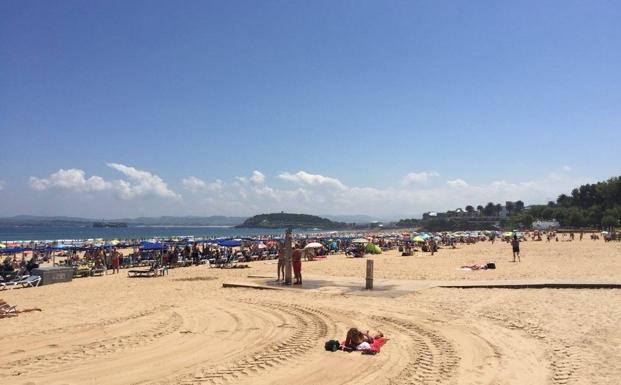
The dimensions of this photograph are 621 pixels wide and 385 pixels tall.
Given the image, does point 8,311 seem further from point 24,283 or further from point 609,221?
point 609,221

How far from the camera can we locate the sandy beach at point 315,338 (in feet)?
19.7

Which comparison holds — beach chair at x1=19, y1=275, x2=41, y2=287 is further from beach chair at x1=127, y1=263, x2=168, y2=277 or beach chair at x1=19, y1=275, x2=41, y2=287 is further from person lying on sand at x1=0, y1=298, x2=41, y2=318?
person lying on sand at x1=0, y1=298, x2=41, y2=318

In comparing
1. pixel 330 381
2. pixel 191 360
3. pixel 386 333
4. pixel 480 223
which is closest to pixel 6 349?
pixel 191 360

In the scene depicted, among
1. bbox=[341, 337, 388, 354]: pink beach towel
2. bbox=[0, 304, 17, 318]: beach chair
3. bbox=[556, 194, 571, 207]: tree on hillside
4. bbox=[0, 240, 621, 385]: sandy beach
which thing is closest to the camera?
bbox=[0, 240, 621, 385]: sandy beach

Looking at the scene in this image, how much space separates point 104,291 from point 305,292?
A: 7.09 m

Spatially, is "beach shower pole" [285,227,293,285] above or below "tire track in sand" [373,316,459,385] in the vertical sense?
above

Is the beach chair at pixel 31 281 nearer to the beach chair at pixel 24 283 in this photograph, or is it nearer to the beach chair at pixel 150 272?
the beach chair at pixel 24 283

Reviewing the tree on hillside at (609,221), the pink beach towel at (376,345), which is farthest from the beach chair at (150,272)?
the tree on hillside at (609,221)

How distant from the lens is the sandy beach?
5.99m

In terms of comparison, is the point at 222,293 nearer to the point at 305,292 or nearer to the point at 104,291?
the point at 305,292

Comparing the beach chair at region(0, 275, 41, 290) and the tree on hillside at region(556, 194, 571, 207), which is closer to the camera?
the beach chair at region(0, 275, 41, 290)

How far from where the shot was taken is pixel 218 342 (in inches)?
A: 306

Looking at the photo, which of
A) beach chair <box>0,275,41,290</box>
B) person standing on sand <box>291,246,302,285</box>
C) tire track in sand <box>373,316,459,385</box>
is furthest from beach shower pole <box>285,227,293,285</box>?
beach chair <box>0,275,41,290</box>

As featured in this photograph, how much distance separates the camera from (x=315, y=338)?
8.02m
